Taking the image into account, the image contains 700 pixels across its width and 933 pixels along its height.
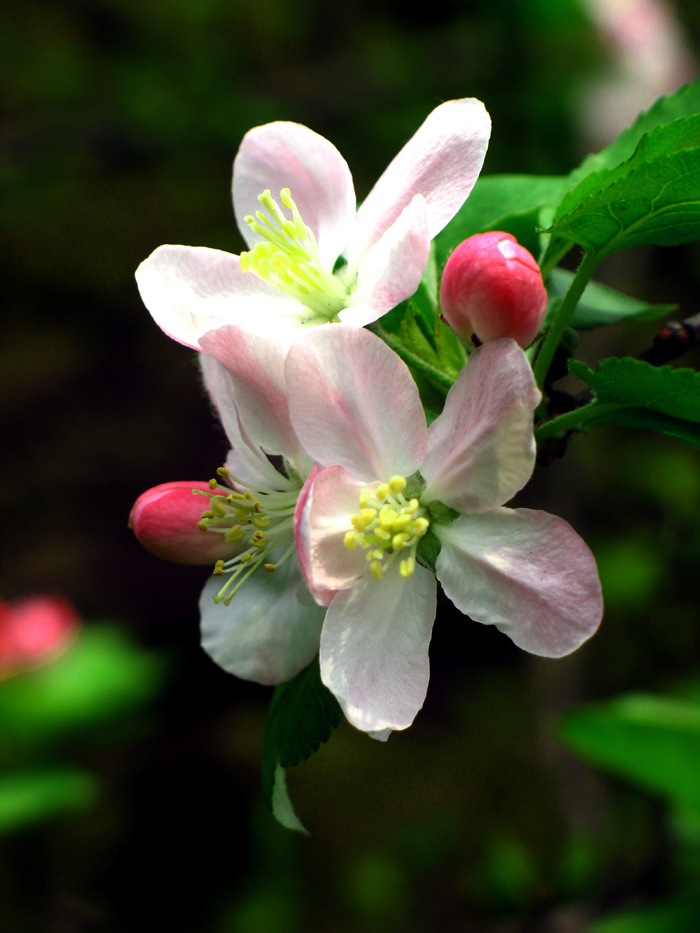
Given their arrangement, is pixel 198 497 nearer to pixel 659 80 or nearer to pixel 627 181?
pixel 627 181

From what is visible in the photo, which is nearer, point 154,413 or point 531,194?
point 531,194

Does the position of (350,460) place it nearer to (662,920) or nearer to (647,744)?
(647,744)

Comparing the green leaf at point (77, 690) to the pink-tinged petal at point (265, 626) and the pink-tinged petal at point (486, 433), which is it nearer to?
the pink-tinged petal at point (265, 626)

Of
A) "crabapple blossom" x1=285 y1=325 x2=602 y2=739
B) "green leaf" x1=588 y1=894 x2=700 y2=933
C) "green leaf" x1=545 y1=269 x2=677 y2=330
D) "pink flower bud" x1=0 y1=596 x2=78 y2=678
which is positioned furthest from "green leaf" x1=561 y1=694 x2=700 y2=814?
→ "pink flower bud" x1=0 y1=596 x2=78 y2=678

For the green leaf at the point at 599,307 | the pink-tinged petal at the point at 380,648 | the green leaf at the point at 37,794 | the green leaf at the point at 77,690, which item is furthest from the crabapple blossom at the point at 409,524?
the green leaf at the point at 77,690

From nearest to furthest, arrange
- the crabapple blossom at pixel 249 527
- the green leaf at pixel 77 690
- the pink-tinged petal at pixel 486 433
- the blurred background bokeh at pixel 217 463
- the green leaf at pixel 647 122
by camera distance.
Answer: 1. the pink-tinged petal at pixel 486 433
2. the crabapple blossom at pixel 249 527
3. the green leaf at pixel 647 122
4. the green leaf at pixel 77 690
5. the blurred background bokeh at pixel 217 463

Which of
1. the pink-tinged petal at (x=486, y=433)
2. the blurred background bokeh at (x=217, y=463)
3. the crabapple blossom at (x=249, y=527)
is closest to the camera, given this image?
the pink-tinged petal at (x=486, y=433)

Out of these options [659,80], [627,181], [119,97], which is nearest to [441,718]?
[659,80]
